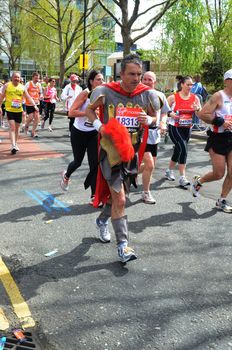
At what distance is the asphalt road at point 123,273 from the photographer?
2.90 m

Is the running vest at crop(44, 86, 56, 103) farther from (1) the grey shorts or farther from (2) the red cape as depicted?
(1) the grey shorts

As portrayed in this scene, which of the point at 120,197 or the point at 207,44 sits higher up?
the point at 207,44

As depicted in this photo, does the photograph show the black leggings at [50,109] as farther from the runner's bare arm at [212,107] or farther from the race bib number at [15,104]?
the runner's bare arm at [212,107]

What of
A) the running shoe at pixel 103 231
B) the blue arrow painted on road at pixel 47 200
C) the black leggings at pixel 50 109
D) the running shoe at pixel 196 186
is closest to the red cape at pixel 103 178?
the running shoe at pixel 103 231

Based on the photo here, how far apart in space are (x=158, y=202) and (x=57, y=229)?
6.12 feet

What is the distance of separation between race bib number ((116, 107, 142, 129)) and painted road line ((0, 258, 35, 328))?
1.75 meters

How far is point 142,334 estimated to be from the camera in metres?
2.87

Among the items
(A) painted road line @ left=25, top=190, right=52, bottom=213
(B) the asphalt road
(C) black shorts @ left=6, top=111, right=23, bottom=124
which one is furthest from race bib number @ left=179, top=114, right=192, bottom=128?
(C) black shorts @ left=6, top=111, right=23, bottom=124

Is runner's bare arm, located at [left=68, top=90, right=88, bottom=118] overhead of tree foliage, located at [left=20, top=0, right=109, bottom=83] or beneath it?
beneath

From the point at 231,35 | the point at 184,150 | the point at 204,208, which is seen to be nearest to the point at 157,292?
the point at 204,208

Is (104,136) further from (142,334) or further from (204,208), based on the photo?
(204,208)

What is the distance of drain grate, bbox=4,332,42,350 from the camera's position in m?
2.73

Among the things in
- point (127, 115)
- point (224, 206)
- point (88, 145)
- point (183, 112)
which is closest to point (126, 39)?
point (183, 112)

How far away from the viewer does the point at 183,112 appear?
24.0ft
